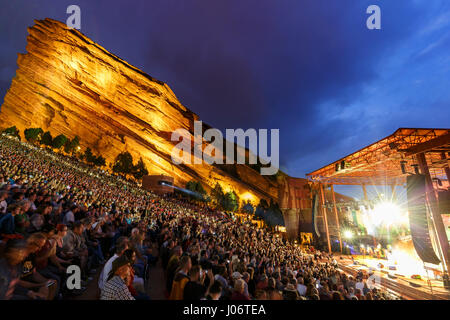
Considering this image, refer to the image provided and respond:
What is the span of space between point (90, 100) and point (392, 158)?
156ft

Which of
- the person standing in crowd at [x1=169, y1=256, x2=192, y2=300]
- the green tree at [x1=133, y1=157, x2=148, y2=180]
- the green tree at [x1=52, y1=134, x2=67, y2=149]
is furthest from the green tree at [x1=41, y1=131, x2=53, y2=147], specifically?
the person standing in crowd at [x1=169, y1=256, x2=192, y2=300]

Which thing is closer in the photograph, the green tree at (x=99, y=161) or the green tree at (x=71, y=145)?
the green tree at (x=71, y=145)

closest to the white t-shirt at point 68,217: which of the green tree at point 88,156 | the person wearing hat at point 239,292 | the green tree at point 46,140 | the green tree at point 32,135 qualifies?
the person wearing hat at point 239,292

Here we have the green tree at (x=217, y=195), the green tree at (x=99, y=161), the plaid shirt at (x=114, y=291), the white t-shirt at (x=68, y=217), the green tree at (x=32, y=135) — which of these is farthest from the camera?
the green tree at (x=217, y=195)

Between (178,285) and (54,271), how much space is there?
6.66 ft

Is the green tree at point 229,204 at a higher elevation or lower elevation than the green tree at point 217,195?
lower

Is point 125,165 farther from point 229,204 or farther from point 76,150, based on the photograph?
point 229,204

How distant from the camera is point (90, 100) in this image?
129ft

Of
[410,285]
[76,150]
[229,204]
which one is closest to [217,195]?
[229,204]

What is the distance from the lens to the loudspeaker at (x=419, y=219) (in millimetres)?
7681

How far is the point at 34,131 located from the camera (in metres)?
32.7

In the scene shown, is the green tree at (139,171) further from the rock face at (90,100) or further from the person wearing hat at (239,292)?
the person wearing hat at (239,292)

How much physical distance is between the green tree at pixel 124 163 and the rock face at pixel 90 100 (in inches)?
68.2

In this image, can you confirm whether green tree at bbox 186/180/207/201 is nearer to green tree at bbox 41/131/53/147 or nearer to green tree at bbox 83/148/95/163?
green tree at bbox 83/148/95/163
